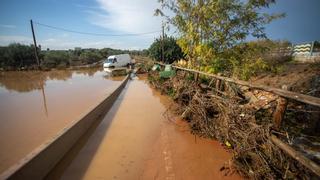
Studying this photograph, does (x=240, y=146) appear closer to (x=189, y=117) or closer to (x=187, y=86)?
(x=189, y=117)

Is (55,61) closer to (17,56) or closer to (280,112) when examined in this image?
(17,56)

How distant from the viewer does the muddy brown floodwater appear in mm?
3555

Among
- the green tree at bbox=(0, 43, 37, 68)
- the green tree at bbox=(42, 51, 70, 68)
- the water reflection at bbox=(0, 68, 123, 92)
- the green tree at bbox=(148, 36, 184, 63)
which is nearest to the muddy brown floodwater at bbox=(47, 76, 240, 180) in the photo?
the water reflection at bbox=(0, 68, 123, 92)

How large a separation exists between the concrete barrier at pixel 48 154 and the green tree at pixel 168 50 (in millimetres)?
16160

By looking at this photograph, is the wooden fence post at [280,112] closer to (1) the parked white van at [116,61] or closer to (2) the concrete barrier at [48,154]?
(2) the concrete barrier at [48,154]

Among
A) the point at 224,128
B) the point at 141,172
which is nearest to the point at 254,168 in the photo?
the point at 224,128

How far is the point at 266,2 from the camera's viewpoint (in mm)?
7980

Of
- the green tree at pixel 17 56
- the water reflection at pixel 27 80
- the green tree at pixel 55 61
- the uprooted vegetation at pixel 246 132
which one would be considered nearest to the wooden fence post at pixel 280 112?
the uprooted vegetation at pixel 246 132

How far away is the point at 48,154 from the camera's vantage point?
11.8ft

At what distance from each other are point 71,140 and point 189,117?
3493mm

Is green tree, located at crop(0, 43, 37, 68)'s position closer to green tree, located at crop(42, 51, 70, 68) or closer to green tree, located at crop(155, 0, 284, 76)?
green tree, located at crop(42, 51, 70, 68)

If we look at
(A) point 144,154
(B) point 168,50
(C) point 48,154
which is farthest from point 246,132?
(B) point 168,50

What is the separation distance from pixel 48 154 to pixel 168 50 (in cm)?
1861

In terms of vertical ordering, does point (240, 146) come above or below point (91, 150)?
above
